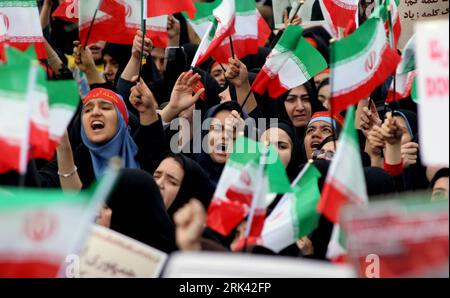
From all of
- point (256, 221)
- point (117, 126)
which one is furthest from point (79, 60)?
point (256, 221)

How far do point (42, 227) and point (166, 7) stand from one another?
3.88 metres

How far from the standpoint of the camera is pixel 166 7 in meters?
8.12

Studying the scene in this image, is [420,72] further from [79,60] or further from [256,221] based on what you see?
[79,60]

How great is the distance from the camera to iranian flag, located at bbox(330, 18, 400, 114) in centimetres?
631

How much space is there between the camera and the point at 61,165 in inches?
282

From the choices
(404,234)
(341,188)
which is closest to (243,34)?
(341,188)

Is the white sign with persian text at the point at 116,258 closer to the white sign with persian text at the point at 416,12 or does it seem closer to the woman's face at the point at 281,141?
the woman's face at the point at 281,141

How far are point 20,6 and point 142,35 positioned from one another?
2.78 ft

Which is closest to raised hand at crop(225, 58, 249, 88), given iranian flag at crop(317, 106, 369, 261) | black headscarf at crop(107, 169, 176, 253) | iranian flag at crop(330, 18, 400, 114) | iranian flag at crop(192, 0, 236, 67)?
iranian flag at crop(192, 0, 236, 67)

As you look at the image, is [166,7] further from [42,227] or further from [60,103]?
[42,227]

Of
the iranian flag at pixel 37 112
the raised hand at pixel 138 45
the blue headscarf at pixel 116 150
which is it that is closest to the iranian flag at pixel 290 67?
the raised hand at pixel 138 45

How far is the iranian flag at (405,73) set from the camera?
745 cm

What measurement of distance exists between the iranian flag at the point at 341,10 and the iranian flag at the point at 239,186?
9.42 ft

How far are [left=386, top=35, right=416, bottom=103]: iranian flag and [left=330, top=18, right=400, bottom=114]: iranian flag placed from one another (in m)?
0.64
